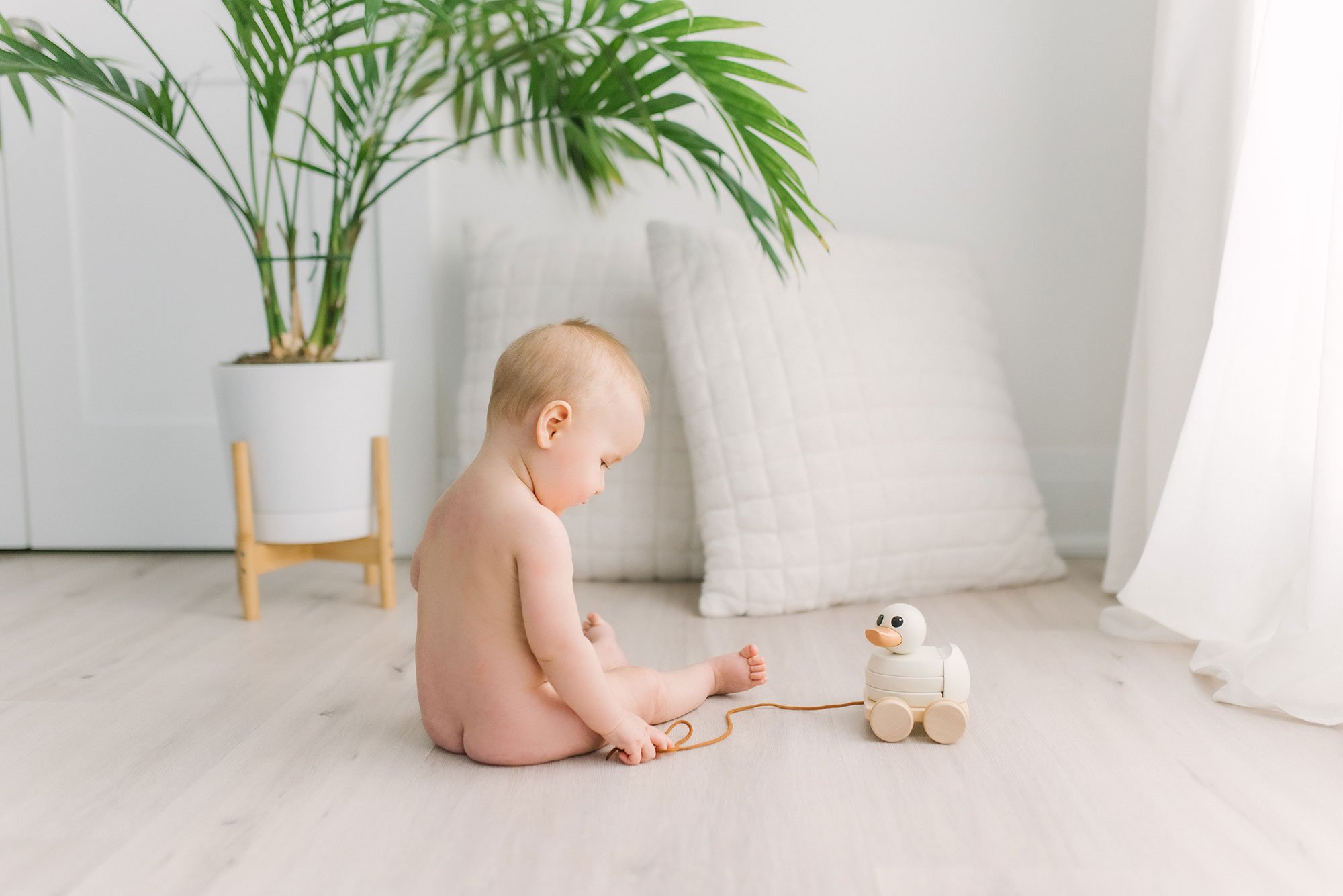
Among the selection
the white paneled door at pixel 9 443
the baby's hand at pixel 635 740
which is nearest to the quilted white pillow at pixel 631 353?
the baby's hand at pixel 635 740

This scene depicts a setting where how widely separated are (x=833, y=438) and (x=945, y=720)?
26.0 inches

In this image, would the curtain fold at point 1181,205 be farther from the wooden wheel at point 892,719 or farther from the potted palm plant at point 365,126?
the wooden wheel at point 892,719

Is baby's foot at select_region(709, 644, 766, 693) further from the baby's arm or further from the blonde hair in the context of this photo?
the blonde hair

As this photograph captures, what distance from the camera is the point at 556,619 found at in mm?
988

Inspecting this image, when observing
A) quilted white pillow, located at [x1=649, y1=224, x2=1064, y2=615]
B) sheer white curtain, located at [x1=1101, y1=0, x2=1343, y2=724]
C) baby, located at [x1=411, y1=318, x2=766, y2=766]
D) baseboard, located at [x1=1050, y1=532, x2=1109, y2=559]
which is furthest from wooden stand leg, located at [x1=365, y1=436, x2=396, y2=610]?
baseboard, located at [x1=1050, y1=532, x2=1109, y2=559]

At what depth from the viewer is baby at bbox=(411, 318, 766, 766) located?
100 centimetres

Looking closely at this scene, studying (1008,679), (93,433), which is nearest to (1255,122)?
(1008,679)

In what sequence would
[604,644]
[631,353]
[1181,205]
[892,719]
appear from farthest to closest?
1. [631,353]
2. [1181,205]
3. [604,644]
4. [892,719]

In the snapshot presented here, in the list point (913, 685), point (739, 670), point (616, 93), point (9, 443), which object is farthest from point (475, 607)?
point (9, 443)

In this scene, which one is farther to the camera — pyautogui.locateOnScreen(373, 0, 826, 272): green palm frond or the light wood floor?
pyautogui.locateOnScreen(373, 0, 826, 272): green palm frond

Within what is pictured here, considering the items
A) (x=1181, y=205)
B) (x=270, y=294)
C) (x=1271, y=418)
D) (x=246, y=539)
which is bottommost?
(x=246, y=539)

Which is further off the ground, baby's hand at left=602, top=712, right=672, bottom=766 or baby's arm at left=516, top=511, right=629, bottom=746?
baby's arm at left=516, top=511, right=629, bottom=746

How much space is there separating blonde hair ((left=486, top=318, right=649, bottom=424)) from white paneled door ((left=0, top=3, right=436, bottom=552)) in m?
1.03

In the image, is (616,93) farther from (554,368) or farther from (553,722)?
(553,722)
